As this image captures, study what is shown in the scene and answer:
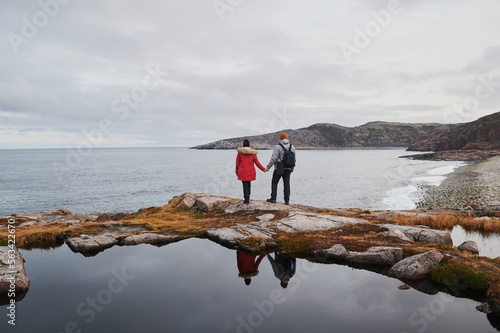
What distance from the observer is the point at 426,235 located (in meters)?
13.5

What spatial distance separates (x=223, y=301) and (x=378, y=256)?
595 centimetres

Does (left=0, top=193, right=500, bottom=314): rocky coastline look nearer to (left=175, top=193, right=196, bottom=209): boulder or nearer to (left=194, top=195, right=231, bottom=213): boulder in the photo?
(left=194, top=195, right=231, bottom=213): boulder

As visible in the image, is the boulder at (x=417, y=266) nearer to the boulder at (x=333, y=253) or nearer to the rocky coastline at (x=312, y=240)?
the rocky coastline at (x=312, y=240)

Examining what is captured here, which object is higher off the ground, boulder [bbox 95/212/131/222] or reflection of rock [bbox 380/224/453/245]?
reflection of rock [bbox 380/224/453/245]

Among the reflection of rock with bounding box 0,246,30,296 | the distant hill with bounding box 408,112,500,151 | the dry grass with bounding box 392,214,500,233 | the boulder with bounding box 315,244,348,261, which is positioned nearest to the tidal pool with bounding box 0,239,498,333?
the reflection of rock with bounding box 0,246,30,296

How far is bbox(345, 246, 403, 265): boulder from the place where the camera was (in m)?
10.3

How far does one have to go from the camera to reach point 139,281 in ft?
30.0

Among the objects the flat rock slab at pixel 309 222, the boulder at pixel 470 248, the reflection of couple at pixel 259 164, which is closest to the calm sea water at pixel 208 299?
the flat rock slab at pixel 309 222

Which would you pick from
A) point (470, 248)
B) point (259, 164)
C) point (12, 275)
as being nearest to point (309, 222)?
point (259, 164)

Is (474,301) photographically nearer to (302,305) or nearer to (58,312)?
(302,305)

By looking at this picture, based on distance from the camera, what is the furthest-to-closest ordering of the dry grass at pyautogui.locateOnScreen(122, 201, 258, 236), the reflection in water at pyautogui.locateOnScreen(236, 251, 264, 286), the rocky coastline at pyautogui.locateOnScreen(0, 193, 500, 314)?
1. the dry grass at pyautogui.locateOnScreen(122, 201, 258, 236)
2. the reflection in water at pyautogui.locateOnScreen(236, 251, 264, 286)
3. the rocky coastline at pyautogui.locateOnScreen(0, 193, 500, 314)

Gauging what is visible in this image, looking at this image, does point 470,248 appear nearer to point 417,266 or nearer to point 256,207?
point 417,266

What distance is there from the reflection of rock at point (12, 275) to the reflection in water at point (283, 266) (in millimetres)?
7617

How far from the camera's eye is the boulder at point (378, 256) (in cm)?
1032
